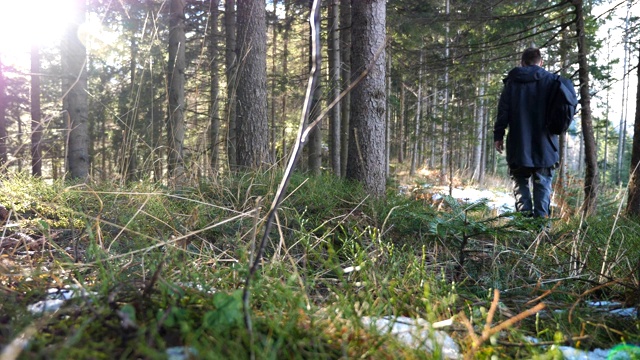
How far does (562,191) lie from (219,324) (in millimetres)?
7115

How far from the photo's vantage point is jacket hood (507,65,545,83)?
13.3 ft

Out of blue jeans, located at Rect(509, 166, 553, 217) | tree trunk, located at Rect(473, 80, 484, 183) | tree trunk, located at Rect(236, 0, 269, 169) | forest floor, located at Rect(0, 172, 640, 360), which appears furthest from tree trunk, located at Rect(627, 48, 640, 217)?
tree trunk, located at Rect(473, 80, 484, 183)

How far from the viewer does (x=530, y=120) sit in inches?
161

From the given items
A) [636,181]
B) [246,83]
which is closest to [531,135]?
[636,181]

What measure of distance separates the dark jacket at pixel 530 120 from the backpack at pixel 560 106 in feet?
0.21

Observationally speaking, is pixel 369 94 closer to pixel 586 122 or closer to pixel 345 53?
pixel 586 122

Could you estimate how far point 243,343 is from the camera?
0.92m

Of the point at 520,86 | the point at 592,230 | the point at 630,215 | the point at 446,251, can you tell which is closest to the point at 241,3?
the point at 520,86

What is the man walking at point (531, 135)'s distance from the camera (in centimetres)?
401

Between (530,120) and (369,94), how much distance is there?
1764 millimetres

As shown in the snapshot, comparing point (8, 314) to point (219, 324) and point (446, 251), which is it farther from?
point (446, 251)

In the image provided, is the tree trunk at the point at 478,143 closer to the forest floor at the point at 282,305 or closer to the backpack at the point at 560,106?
the backpack at the point at 560,106

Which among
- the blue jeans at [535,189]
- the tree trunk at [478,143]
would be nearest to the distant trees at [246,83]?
the blue jeans at [535,189]

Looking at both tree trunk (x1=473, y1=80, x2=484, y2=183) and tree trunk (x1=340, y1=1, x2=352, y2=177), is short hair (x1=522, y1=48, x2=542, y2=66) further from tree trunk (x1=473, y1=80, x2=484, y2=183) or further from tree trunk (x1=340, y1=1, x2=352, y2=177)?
tree trunk (x1=473, y1=80, x2=484, y2=183)
